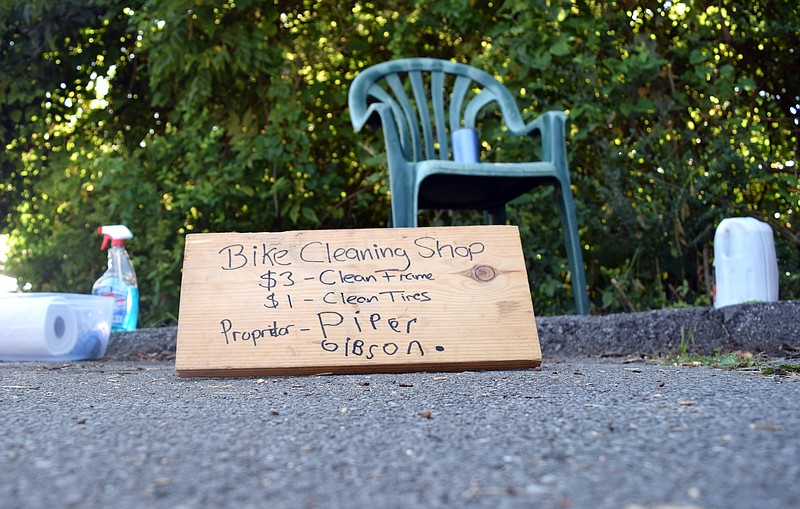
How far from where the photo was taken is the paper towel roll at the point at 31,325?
85.2 inches

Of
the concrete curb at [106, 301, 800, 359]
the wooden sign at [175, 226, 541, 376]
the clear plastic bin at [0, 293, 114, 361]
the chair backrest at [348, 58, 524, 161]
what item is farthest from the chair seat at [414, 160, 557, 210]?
the clear plastic bin at [0, 293, 114, 361]

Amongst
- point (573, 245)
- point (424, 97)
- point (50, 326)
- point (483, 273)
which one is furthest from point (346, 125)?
point (483, 273)

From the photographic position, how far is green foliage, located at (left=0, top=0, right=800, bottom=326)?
3.03 metres

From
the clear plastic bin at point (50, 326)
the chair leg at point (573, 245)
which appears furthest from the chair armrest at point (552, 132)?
the clear plastic bin at point (50, 326)

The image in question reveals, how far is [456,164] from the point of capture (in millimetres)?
2354

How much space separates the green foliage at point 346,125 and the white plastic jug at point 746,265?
463 mm

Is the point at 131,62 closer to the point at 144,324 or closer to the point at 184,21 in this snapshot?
the point at 184,21

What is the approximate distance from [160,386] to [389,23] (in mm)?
2465

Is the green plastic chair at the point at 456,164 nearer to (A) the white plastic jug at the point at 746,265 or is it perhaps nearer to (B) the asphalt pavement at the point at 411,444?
(A) the white plastic jug at the point at 746,265

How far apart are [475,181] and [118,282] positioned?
119 centimetres

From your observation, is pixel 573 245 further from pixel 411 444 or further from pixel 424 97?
pixel 411 444

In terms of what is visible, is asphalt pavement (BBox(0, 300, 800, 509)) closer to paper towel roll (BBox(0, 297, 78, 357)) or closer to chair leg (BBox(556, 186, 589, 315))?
paper towel roll (BBox(0, 297, 78, 357))

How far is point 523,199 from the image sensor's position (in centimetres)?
312

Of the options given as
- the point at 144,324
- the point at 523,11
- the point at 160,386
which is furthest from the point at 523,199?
the point at 160,386
